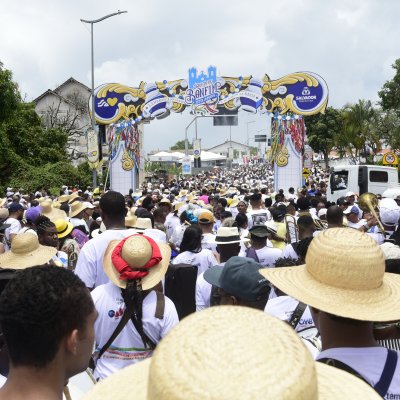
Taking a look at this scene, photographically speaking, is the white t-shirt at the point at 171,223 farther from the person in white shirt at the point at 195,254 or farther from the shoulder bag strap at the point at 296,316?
the shoulder bag strap at the point at 296,316

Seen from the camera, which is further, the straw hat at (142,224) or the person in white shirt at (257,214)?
the person in white shirt at (257,214)

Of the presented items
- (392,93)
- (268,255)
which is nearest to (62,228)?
(268,255)

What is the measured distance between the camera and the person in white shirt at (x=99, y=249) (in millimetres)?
4258

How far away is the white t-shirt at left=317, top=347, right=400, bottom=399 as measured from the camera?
2035mm

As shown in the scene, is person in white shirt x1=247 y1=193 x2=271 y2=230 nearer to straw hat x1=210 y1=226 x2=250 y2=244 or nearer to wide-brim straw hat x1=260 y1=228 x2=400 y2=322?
straw hat x1=210 y1=226 x2=250 y2=244

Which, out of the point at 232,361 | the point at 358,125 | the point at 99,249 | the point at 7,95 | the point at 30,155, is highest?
the point at 358,125

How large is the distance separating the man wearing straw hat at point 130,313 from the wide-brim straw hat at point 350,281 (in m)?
1.22

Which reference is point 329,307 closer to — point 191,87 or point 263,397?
point 263,397

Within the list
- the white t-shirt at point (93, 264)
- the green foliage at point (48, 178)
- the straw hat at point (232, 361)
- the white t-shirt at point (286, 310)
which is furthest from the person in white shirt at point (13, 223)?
the green foliage at point (48, 178)

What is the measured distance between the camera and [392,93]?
114ft

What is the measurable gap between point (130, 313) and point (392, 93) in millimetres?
34921

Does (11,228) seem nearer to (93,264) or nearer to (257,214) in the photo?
(257,214)

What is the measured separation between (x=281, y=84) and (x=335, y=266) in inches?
896

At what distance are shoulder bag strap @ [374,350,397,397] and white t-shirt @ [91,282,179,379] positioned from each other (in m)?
1.49
